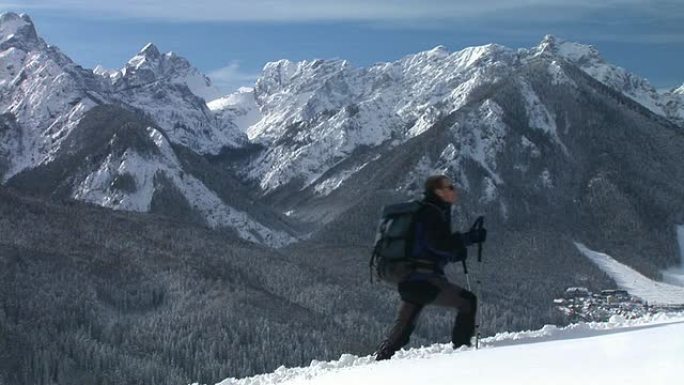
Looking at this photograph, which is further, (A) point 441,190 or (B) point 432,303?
(B) point 432,303

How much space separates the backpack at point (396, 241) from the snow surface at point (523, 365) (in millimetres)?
2035

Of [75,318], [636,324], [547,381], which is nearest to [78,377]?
[75,318]

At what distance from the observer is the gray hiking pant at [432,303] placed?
2036 cm

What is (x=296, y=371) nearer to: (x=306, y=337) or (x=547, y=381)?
(x=547, y=381)

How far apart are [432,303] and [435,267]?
842mm

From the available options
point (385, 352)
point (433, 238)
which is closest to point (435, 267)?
point (433, 238)

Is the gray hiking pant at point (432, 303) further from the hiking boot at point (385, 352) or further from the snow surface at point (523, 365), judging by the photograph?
the snow surface at point (523, 365)

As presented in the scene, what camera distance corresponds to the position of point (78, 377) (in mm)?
138625

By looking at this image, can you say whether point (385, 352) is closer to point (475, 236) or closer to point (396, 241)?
point (396, 241)

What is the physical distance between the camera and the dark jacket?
65.2 feet

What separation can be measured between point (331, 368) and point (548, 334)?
21.2 ft

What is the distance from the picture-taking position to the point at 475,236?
68.2 ft

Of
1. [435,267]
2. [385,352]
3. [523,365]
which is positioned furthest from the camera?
[385,352]

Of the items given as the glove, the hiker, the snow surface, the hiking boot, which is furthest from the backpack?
the snow surface
